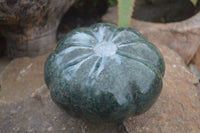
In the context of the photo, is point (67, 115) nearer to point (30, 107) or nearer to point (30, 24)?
point (30, 107)

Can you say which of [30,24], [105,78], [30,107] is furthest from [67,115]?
[30,24]

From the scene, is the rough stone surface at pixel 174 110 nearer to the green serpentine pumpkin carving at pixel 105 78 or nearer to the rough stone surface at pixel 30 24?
the green serpentine pumpkin carving at pixel 105 78

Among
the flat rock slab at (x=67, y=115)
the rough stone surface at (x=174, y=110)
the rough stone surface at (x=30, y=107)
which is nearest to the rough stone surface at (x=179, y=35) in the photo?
the flat rock slab at (x=67, y=115)

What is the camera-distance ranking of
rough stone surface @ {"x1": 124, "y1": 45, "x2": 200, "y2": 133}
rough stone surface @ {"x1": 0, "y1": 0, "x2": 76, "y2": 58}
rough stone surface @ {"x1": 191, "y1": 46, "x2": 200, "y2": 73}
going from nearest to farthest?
1. rough stone surface @ {"x1": 124, "y1": 45, "x2": 200, "y2": 133}
2. rough stone surface @ {"x1": 0, "y1": 0, "x2": 76, "y2": 58}
3. rough stone surface @ {"x1": 191, "y1": 46, "x2": 200, "y2": 73}

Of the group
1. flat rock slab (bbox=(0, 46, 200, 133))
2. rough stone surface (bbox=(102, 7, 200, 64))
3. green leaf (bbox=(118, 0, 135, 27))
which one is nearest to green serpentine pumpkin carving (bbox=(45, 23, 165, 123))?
flat rock slab (bbox=(0, 46, 200, 133))

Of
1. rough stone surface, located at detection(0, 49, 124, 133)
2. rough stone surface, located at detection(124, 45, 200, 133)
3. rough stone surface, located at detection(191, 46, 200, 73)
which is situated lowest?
rough stone surface, located at detection(191, 46, 200, 73)

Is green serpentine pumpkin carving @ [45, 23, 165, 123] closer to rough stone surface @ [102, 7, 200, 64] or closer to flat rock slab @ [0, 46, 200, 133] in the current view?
flat rock slab @ [0, 46, 200, 133]
